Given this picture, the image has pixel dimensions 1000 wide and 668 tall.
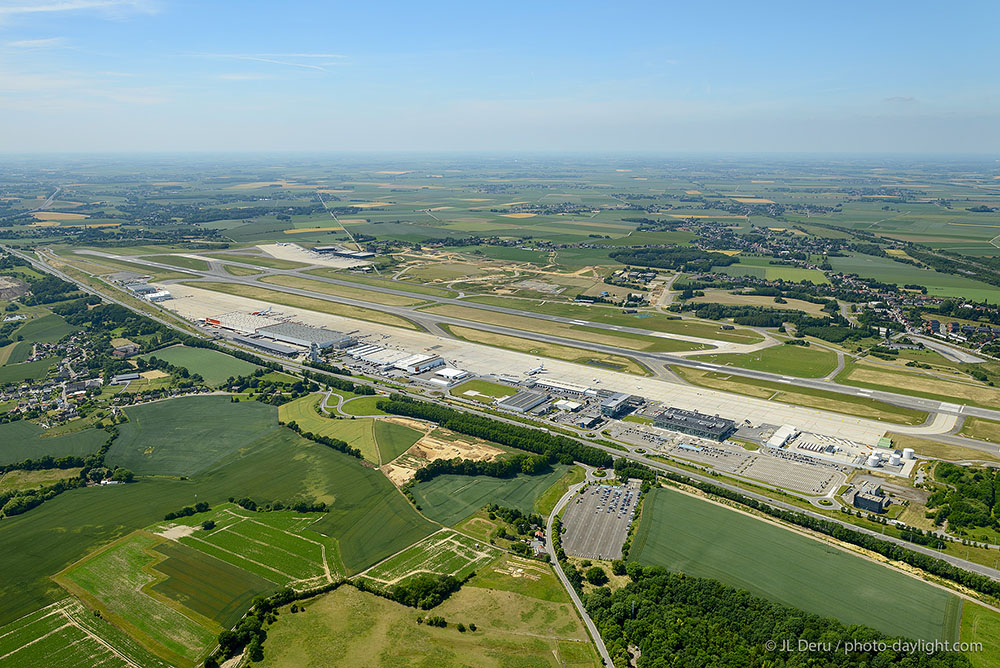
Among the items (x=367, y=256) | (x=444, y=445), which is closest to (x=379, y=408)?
(x=444, y=445)

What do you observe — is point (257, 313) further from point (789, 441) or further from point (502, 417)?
point (789, 441)

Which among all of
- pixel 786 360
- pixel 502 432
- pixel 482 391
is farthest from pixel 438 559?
pixel 786 360

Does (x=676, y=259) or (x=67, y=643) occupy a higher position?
(x=676, y=259)

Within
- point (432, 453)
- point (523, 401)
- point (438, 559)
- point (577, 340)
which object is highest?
point (577, 340)

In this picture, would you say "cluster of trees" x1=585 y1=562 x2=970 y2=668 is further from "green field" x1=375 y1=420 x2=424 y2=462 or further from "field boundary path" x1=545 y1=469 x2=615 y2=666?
"green field" x1=375 y1=420 x2=424 y2=462

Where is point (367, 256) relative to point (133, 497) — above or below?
above

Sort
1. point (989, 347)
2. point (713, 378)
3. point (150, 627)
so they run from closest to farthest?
1. point (150, 627)
2. point (713, 378)
3. point (989, 347)

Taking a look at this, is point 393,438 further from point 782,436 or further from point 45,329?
point 45,329
